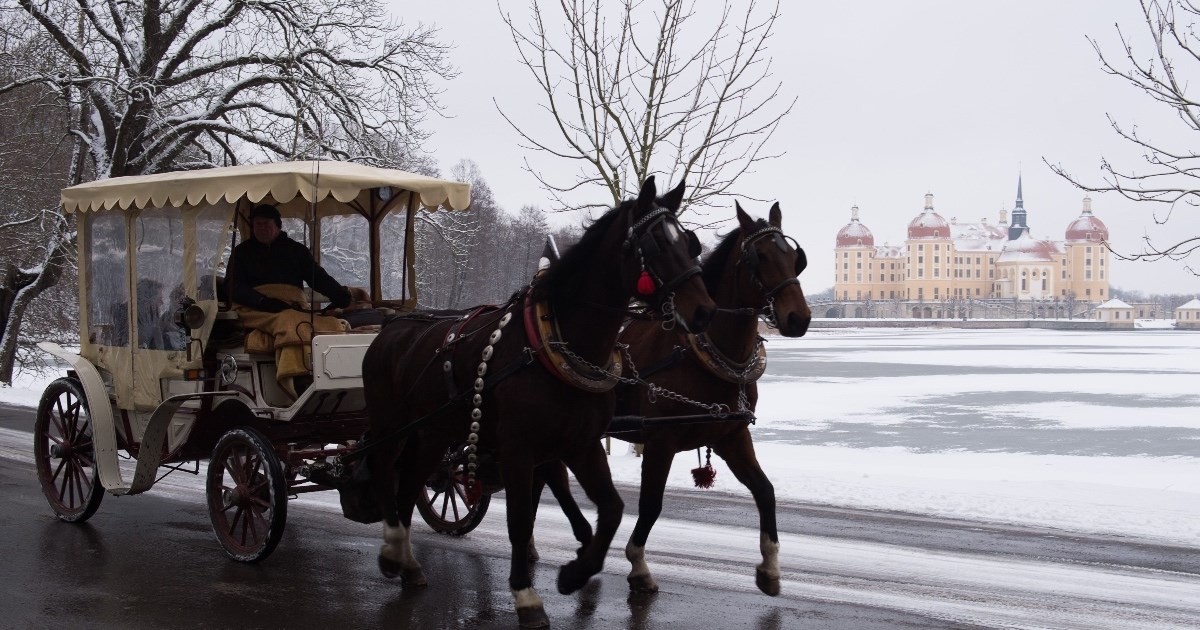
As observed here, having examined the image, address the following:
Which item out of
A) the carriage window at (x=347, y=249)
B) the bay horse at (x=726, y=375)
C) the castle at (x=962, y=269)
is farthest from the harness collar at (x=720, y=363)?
the castle at (x=962, y=269)

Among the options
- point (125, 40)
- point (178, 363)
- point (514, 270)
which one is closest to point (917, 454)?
point (178, 363)

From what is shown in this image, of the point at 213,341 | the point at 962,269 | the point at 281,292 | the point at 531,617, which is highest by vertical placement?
the point at 962,269

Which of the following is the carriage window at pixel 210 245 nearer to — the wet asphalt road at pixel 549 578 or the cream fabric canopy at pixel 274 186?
the cream fabric canopy at pixel 274 186

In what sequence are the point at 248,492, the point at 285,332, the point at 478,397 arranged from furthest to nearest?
the point at 285,332 < the point at 248,492 < the point at 478,397

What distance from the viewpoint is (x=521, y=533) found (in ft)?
19.4

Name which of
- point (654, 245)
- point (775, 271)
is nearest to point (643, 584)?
point (775, 271)

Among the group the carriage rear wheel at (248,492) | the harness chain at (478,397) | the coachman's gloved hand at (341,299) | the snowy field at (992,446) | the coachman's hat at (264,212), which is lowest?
the snowy field at (992,446)

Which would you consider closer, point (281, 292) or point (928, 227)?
point (281, 292)

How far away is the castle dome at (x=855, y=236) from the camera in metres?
172

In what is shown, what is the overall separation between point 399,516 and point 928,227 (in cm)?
16611

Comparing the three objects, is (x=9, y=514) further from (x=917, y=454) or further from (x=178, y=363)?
(x=917, y=454)

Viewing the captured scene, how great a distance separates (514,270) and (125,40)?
164ft

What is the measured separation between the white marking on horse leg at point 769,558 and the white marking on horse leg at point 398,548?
6.71ft

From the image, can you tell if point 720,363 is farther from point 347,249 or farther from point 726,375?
point 347,249
